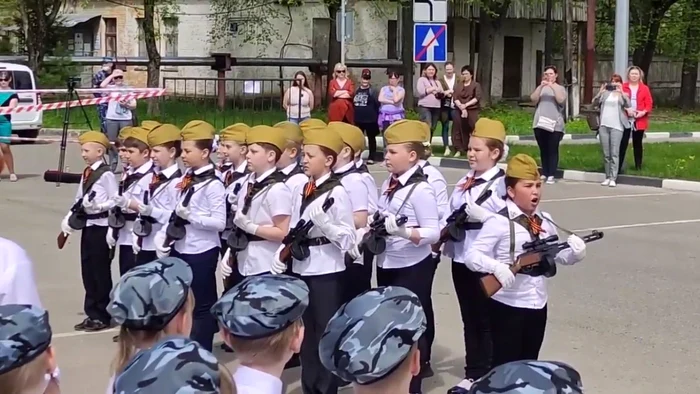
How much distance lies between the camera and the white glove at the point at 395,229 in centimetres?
598

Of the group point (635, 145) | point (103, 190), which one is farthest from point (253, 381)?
point (635, 145)

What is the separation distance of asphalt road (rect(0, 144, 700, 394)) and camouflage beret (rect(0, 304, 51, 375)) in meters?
3.68

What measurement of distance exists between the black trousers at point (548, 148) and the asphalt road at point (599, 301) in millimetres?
1706

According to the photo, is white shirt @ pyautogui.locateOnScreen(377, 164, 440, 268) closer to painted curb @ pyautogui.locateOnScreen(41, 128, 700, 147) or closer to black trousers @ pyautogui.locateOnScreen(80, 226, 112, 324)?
black trousers @ pyautogui.locateOnScreen(80, 226, 112, 324)

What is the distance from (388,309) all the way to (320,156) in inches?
122

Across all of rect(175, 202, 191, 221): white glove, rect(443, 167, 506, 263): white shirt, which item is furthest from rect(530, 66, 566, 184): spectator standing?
rect(175, 202, 191, 221): white glove

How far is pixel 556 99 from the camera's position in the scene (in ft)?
52.9

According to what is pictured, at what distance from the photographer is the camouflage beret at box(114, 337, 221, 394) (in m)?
2.61

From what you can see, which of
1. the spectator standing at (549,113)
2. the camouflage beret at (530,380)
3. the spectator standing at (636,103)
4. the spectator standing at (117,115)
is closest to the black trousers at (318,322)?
the camouflage beret at (530,380)

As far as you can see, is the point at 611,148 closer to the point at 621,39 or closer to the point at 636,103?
the point at 636,103

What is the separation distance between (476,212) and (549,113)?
10448 mm

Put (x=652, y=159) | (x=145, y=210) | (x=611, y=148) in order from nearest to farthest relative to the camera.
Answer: (x=145, y=210) → (x=611, y=148) → (x=652, y=159)

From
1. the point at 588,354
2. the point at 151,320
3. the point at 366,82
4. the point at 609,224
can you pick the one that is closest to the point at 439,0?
the point at 366,82

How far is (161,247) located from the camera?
6.76m
